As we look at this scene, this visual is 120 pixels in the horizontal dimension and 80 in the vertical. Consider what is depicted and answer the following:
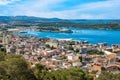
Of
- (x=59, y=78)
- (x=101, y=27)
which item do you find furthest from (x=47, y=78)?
(x=101, y=27)

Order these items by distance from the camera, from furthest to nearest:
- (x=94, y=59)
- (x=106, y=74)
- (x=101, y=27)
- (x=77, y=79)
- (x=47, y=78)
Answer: (x=101, y=27), (x=94, y=59), (x=47, y=78), (x=106, y=74), (x=77, y=79)

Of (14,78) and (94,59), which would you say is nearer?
(14,78)

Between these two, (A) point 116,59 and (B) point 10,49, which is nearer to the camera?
(A) point 116,59

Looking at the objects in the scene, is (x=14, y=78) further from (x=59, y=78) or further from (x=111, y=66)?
(x=111, y=66)

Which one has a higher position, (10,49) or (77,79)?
(77,79)

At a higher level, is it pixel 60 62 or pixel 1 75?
pixel 1 75

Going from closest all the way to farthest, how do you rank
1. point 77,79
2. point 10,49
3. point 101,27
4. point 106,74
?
point 77,79
point 106,74
point 10,49
point 101,27

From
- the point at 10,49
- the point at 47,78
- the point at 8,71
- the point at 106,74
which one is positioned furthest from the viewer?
the point at 10,49

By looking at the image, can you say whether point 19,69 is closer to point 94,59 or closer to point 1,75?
point 1,75

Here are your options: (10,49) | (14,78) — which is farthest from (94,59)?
(14,78)
